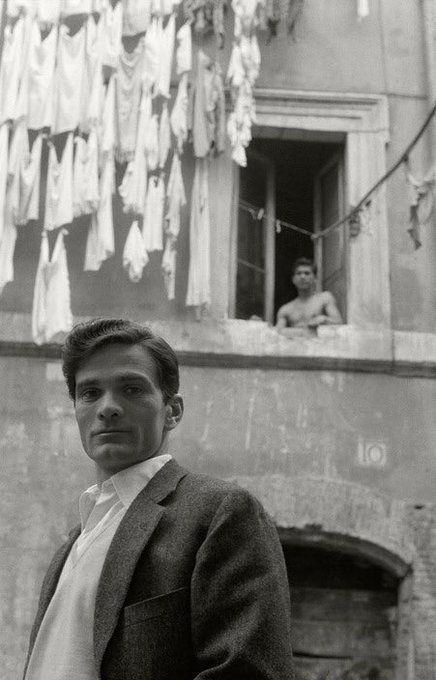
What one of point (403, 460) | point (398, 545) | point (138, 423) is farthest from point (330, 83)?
point (138, 423)

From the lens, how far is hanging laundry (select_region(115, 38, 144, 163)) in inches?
262

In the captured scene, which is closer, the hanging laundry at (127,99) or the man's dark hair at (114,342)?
the man's dark hair at (114,342)

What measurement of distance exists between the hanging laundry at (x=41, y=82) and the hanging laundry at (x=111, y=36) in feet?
1.33

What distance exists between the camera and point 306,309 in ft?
22.7

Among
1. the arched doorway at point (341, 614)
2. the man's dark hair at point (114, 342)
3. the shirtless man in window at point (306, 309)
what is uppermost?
the shirtless man in window at point (306, 309)

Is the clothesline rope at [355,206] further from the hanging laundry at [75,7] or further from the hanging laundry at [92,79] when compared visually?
the hanging laundry at [75,7]

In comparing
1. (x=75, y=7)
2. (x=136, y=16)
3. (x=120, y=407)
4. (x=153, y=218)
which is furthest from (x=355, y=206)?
(x=120, y=407)

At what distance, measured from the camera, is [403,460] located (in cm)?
631

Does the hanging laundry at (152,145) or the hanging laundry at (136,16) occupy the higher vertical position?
the hanging laundry at (136,16)

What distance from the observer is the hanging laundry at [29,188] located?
20.9 feet

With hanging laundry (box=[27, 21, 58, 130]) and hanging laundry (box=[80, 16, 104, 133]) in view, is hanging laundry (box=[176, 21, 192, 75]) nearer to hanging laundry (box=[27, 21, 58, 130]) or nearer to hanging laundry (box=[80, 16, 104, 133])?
hanging laundry (box=[80, 16, 104, 133])

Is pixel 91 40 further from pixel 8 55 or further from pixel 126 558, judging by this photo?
pixel 126 558

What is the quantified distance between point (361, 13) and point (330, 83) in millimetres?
667

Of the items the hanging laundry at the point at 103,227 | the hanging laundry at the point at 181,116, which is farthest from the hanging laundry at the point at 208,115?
the hanging laundry at the point at 103,227
